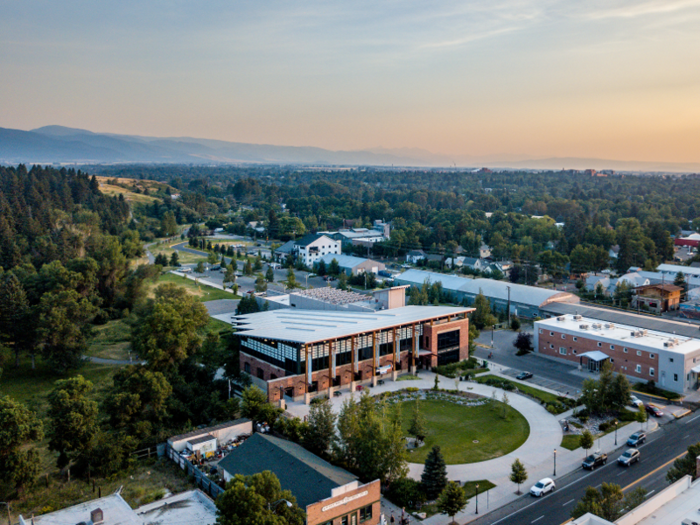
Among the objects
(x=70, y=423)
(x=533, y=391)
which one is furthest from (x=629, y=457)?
(x=70, y=423)

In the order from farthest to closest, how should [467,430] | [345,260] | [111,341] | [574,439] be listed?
[345,260]
[111,341]
[467,430]
[574,439]

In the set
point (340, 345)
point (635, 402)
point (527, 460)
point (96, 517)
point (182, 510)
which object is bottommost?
point (527, 460)

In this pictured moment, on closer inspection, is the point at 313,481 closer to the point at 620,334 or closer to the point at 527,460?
the point at 527,460

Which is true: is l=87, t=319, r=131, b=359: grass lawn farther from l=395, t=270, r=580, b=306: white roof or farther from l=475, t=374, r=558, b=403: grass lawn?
l=395, t=270, r=580, b=306: white roof

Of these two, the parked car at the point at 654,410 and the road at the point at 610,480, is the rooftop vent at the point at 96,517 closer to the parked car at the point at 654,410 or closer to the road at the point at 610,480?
the road at the point at 610,480

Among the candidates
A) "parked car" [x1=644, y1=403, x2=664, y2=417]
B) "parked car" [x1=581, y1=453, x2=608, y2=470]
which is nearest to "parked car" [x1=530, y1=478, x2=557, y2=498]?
"parked car" [x1=581, y1=453, x2=608, y2=470]

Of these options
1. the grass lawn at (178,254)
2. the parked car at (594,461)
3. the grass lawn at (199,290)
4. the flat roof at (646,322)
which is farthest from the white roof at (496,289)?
the grass lawn at (178,254)

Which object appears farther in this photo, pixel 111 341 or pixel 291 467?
pixel 111 341
